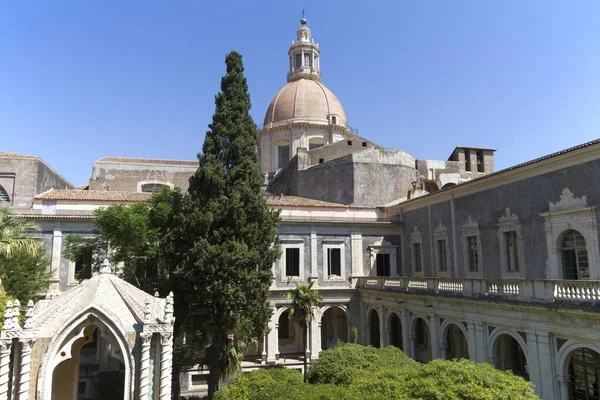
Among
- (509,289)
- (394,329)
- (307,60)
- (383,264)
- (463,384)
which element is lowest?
(394,329)

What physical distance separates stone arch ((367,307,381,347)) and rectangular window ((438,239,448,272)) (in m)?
5.01

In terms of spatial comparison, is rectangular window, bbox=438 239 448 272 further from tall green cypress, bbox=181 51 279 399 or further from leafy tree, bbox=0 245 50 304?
leafy tree, bbox=0 245 50 304

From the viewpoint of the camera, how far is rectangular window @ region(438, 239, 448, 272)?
80.8ft

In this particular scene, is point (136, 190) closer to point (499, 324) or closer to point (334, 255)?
point (334, 255)

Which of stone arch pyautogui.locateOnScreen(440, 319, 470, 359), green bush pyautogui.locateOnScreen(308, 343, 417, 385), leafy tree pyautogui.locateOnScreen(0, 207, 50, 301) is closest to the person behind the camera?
green bush pyautogui.locateOnScreen(308, 343, 417, 385)

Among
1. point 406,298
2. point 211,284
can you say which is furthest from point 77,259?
point 406,298

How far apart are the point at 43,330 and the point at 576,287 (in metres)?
14.3

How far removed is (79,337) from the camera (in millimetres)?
10422

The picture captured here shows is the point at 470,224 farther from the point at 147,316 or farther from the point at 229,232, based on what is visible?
the point at 147,316

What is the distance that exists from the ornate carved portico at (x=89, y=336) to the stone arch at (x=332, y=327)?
20957 mm

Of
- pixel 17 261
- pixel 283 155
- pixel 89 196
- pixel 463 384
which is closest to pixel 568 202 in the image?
pixel 463 384

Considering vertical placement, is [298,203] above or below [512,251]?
above

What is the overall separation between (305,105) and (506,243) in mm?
25249

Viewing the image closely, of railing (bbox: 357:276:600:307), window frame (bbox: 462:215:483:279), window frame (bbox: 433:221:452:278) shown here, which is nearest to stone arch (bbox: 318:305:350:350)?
railing (bbox: 357:276:600:307)
